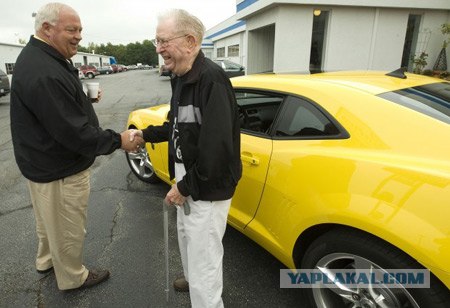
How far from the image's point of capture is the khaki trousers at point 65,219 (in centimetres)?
208

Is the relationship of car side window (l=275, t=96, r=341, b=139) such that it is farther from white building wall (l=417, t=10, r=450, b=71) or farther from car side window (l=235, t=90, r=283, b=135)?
white building wall (l=417, t=10, r=450, b=71)

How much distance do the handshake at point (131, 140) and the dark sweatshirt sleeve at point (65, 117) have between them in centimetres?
20

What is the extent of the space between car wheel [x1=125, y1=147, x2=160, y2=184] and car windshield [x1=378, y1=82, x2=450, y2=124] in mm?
2815

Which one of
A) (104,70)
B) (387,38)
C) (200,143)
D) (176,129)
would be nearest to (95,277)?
(176,129)

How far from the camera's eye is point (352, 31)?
33.7ft

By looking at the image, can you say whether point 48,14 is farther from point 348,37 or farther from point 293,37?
point 348,37

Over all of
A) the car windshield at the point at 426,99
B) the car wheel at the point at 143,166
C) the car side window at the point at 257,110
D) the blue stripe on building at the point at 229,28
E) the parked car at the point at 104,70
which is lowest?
the parked car at the point at 104,70

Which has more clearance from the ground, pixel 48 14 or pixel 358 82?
pixel 48 14

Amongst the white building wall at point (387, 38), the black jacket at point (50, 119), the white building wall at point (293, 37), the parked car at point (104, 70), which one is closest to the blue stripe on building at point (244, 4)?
the white building wall at point (293, 37)

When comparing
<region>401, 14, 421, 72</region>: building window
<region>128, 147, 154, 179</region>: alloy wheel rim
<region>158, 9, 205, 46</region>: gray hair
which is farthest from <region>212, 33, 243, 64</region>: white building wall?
<region>158, 9, 205, 46</region>: gray hair

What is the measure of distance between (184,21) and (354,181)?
45.1 inches

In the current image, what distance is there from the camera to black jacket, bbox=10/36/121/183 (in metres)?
1.77

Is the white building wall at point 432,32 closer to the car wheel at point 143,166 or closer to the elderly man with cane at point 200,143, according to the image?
the car wheel at point 143,166

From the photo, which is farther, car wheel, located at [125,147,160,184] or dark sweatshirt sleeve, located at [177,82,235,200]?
car wheel, located at [125,147,160,184]
